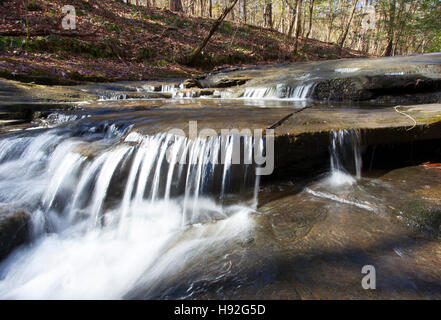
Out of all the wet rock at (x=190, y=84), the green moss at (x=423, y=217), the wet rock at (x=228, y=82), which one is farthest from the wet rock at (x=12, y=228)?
the wet rock at (x=228, y=82)

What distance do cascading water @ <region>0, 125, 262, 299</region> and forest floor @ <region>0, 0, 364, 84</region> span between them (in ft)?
22.6

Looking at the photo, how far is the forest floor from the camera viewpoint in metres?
10.1

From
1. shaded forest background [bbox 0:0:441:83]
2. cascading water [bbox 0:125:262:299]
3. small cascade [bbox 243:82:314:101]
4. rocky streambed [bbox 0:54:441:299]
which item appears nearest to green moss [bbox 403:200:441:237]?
rocky streambed [bbox 0:54:441:299]

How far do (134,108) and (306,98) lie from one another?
194 inches

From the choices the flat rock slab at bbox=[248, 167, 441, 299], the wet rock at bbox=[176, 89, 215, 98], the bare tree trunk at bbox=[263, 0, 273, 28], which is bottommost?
the flat rock slab at bbox=[248, 167, 441, 299]

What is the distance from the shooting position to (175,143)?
10.4 feet

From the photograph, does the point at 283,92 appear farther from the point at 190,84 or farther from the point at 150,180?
the point at 150,180

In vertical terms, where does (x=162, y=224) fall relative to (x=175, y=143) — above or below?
below

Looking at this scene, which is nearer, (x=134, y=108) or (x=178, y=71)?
(x=134, y=108)

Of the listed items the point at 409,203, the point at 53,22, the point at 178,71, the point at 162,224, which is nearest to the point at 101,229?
the point at 162,224

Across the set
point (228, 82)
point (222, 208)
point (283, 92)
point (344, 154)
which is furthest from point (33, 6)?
point (344, 154)

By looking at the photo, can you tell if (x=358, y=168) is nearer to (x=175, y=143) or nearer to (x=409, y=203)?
(x=409, y=203)

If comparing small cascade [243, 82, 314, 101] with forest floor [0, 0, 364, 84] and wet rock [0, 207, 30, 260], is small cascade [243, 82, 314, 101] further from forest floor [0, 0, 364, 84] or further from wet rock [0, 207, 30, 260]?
wet rock [0, 207, 30, 260]

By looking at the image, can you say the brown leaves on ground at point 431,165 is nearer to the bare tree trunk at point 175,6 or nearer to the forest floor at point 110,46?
the forest floor at point 110,46
